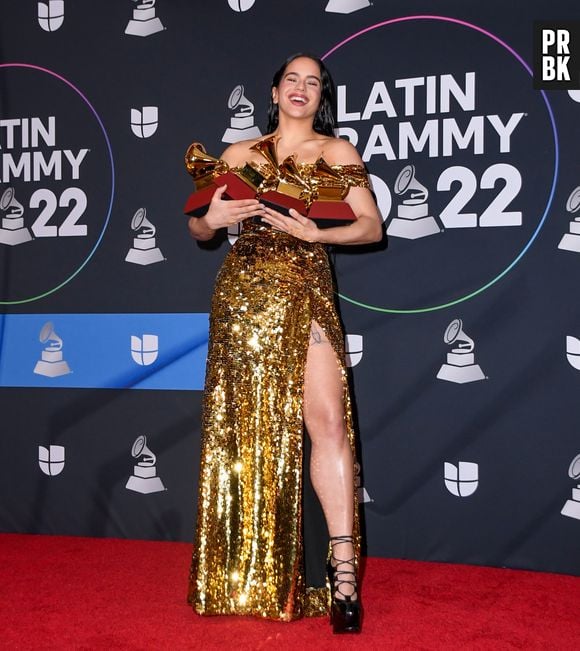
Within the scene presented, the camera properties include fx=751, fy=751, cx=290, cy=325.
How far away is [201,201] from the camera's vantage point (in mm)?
2441

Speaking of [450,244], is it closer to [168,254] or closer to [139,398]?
[168,254]

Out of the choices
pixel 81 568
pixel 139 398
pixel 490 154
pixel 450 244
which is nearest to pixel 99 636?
pixel 81 568

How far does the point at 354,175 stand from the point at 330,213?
0.20 m

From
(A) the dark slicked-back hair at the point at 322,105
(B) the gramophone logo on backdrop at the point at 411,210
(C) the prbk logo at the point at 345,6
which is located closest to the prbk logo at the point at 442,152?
(B) the gramophone logo on backdrop at the point at 411,210

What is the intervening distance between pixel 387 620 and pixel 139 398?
1.58 m

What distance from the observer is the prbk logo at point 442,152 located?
3.04 metres

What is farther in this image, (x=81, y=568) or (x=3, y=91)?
(x=3, y=91)

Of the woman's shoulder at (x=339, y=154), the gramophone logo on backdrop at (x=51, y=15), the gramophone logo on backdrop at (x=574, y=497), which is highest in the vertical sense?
the gramophone logo on backdrop at (x=51, y=15)

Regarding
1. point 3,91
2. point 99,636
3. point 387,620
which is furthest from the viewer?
point 3,91

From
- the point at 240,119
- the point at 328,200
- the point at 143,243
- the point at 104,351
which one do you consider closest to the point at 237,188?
the point at 328,200

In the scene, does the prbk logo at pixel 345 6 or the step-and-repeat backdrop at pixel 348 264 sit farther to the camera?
the prbk logo at pixel 345 6

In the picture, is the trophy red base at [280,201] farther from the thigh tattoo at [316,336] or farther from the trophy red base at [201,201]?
the thigh tattoo at [316,336]

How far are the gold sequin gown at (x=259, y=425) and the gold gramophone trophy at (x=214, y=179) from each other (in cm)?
15

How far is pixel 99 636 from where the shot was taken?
229cm
